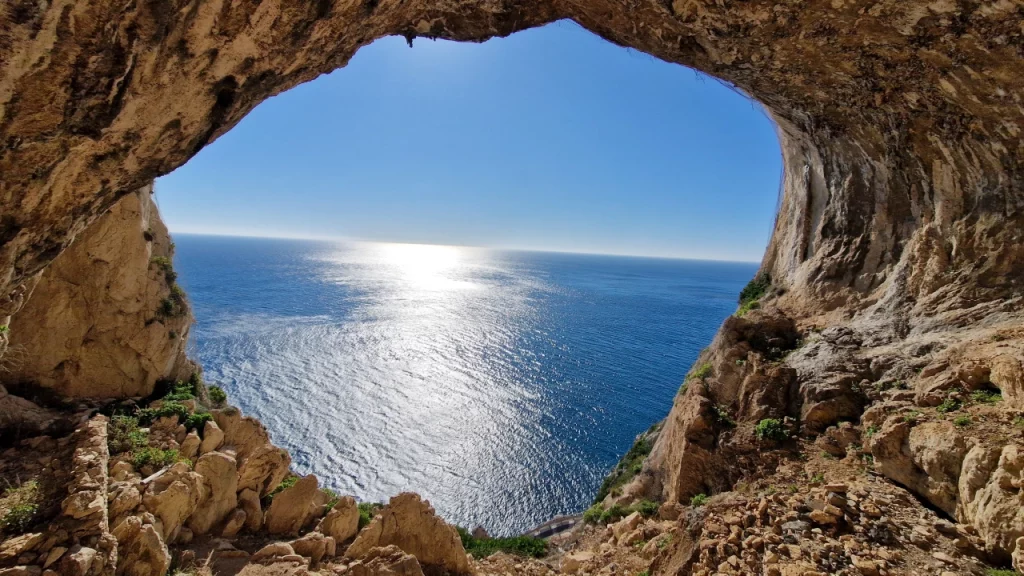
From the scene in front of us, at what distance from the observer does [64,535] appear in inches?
352

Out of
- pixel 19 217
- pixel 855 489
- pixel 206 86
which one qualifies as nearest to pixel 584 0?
pixel 206 86

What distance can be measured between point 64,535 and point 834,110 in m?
25.3

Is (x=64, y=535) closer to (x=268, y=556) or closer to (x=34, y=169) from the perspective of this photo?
(x=268, y=556)

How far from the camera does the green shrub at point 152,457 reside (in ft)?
42.3

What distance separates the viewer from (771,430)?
13.4 metres

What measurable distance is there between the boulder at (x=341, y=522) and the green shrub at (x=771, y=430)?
14.8 metres

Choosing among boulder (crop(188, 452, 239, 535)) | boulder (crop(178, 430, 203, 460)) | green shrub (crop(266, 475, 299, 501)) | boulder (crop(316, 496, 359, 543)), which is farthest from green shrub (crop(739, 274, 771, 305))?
boulder (crop(178, 430, 203, 460))

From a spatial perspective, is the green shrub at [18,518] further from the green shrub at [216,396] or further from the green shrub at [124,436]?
the green shrub at [216,396]

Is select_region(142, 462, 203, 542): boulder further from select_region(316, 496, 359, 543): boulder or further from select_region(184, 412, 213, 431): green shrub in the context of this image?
select_region(316, 496, 359, 543): boulder

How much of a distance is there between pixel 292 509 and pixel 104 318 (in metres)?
11.2

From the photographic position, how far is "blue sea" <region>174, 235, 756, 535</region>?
29.9 metres

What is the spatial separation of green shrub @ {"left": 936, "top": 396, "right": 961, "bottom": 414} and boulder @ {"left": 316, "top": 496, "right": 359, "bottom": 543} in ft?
58.7

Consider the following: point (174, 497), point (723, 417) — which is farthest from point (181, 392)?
point (723, 417)

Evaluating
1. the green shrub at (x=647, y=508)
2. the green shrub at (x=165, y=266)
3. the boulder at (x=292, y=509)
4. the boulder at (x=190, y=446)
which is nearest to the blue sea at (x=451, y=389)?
the green shrub at (x=647, y=508)
